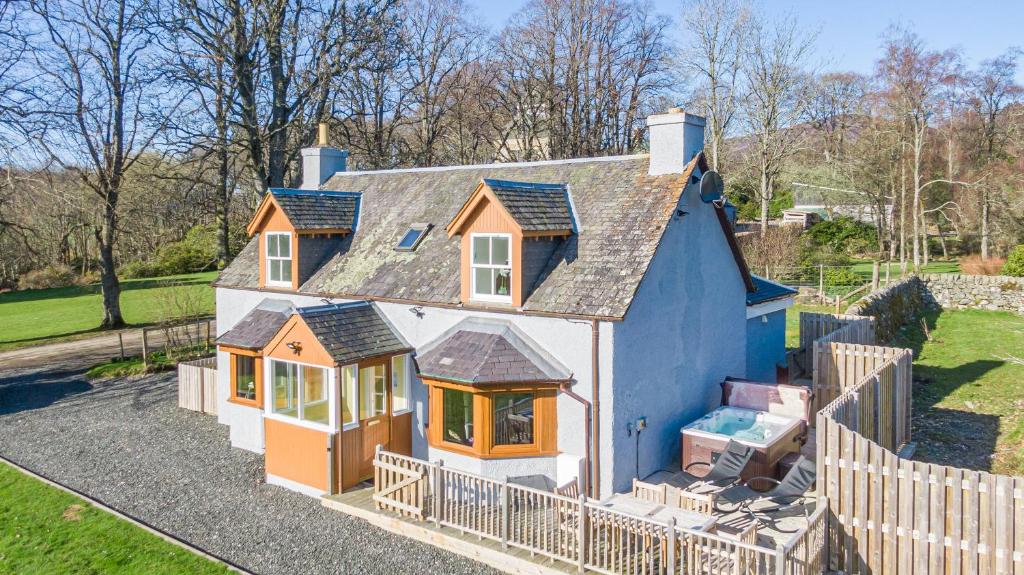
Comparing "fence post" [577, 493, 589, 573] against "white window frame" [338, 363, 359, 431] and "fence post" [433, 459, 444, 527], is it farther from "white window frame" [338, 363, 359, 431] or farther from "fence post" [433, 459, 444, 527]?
"white window frame" [338, 363, 359, 431]

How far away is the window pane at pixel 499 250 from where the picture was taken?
13.8m

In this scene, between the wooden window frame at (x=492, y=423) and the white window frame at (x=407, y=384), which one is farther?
the white window frame at (x=407, y=384)

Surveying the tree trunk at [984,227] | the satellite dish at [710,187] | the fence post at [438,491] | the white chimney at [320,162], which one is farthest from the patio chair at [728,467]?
the tree trunk at [984,227]

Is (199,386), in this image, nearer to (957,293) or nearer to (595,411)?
(595,411)

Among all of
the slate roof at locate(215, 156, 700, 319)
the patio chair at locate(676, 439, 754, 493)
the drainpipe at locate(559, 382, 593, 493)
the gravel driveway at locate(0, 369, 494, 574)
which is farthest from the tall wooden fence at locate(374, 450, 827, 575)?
the slate roof at locate(215, 156, 700, 319)

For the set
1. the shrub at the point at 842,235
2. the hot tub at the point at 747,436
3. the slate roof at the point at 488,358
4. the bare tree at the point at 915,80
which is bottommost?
the hot tub at the point at 747,436

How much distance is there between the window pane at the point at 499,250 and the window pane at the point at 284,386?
497 centimetres

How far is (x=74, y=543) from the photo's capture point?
11.8 meters

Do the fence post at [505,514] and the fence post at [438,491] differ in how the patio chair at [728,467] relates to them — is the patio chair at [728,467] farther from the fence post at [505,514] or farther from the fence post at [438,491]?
the fence post at [438,491]

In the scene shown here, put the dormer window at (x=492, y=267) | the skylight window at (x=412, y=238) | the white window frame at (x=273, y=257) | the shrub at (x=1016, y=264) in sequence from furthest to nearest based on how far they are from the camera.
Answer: the shrub at (x=1016, y=264), the white window frame at (x=273, y=257), the skylight window at (x=412, y=238), the dormer window at (x=492, y=267)

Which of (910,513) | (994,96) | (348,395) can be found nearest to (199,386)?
(348,395)

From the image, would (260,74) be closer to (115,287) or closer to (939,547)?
(115,287)

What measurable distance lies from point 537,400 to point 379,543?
3.81 m

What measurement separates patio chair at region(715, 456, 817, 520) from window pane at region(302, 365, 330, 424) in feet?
29.1
